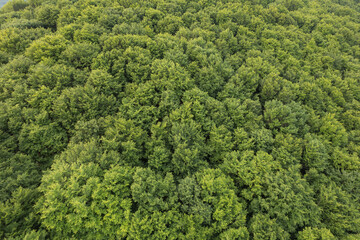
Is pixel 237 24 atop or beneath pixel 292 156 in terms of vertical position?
atop

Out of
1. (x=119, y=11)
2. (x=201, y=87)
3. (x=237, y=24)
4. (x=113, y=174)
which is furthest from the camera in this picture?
(x=237, y=24)

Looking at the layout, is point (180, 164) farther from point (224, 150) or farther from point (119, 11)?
point (119, 11)

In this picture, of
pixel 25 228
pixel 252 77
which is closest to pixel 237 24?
pixel 252 77

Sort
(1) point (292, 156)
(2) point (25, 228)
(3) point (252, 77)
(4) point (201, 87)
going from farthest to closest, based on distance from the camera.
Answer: (3) point (252, 77), (4) point (201, 87), (1) point (292, 156), (2) point (25, 228)

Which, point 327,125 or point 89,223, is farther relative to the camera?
point 327,125

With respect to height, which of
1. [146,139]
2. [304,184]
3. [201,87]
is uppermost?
[201,87]

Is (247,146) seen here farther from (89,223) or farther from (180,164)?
(89,223)

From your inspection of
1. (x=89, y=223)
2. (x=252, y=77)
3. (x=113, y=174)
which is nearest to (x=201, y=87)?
(x=252, y=77)
